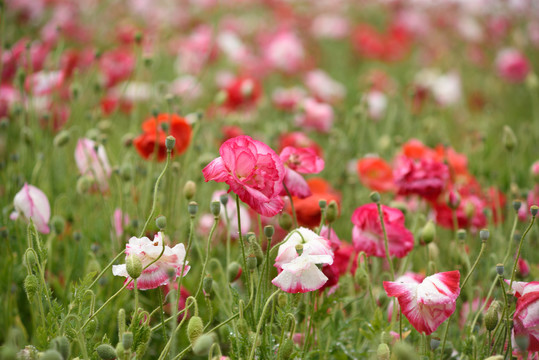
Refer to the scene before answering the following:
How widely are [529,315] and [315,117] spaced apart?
1176 mm

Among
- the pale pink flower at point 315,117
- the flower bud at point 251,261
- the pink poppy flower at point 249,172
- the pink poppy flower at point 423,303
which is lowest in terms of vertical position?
the pale pink flower at point 315,117

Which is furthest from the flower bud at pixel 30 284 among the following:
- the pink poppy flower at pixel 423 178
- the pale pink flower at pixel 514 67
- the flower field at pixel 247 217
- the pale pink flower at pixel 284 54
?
the pale pink flower at pixel 514 67

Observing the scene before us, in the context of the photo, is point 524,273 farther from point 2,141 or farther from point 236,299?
point 2,141

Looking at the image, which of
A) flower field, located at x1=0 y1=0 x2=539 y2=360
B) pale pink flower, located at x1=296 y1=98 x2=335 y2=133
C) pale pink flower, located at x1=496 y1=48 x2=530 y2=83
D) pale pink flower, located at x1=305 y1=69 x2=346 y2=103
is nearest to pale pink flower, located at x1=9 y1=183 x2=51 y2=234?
flower field, located at x1=0 y1=0 x2=539 y2=360

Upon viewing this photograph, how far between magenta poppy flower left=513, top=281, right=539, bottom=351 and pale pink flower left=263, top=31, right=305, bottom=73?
201cm

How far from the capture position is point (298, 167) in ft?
2.91

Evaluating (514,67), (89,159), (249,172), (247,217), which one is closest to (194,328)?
(249,172)

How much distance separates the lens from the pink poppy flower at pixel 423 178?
1.09 metres

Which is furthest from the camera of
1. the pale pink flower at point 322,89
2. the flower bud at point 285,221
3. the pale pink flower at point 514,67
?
the pale pink flower at point 514,67

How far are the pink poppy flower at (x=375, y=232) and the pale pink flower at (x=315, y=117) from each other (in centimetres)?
91

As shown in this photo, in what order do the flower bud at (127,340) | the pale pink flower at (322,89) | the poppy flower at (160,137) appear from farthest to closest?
the pale pink flower at (322,89)
the poppy flower at (160,137)
the flower bud at (127,340)

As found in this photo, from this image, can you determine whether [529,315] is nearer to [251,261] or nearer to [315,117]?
[251,261]

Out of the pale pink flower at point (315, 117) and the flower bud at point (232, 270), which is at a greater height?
the flower bud at point (232, 270)

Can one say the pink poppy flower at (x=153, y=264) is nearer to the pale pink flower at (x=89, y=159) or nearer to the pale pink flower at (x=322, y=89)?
the pale pink flower at (x=89, y=159)
